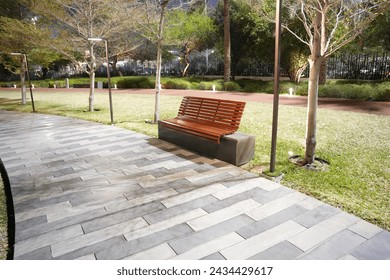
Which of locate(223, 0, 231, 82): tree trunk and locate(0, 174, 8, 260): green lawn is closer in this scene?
locate(0, 174, 8, 260): green lawn

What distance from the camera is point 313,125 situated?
588 centimetres

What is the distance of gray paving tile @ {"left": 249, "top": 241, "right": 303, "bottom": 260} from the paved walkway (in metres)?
0.01

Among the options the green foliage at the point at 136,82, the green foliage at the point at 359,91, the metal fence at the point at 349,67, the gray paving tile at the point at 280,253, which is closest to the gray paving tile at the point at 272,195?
the gray paving tile at the point at 280,253

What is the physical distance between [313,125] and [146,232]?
3935 millimetres

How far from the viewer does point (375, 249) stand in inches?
131

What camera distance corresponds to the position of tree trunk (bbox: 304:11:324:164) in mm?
5688

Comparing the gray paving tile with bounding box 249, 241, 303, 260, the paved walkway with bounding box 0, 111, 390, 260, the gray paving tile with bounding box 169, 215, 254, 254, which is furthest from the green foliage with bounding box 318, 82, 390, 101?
the gray paving tile with bounding box 249, 241, 303, 260

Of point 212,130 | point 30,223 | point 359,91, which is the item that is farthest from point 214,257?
point 359,91

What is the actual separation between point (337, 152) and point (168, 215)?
4708mm

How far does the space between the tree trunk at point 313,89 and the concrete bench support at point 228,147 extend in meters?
1.14

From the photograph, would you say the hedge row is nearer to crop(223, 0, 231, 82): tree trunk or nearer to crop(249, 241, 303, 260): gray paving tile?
crop(223, 0, 231, 82): tree trunk

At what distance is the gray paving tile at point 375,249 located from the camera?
322cm
